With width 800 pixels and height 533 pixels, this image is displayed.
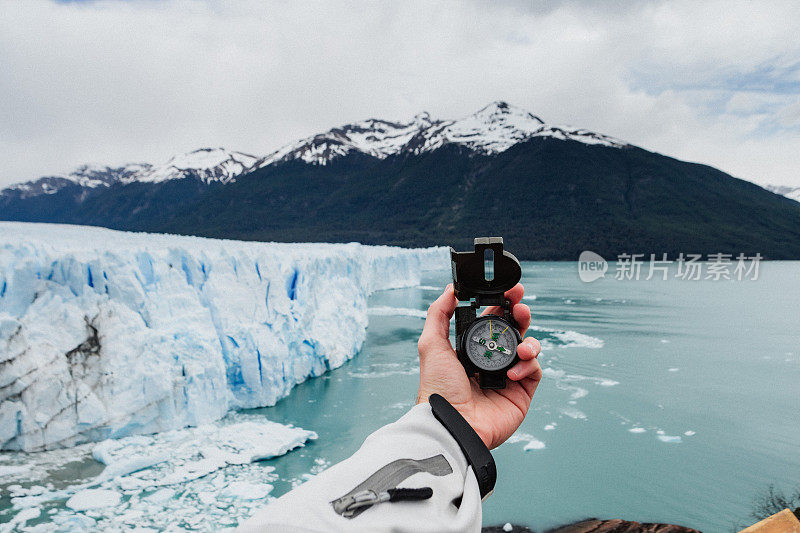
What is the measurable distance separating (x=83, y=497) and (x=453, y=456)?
5307 mm

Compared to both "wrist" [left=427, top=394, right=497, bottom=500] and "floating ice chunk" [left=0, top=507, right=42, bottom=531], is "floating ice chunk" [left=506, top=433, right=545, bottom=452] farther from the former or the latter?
"wrist" [left=427, top=394, right=497, bottom=500]

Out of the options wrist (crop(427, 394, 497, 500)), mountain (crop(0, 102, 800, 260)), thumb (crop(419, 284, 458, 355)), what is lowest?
wrist (crop(427, 394, 497, 500))

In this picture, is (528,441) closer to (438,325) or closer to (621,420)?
(621,420)

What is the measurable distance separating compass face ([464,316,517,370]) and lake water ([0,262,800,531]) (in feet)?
13.9

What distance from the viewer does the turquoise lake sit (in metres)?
5.41

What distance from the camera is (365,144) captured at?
12494 centimetres

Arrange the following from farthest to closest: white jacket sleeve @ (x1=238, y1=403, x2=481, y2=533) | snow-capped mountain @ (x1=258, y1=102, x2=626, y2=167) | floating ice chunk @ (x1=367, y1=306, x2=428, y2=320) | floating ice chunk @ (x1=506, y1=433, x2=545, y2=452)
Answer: snow-capped mountain @ (x1=258, y1=102, x2=626, y2=167) → floating ice chunk @ (x1=367, y1=306, x2=428, y2=320) → floating ice chunk @ (x1=506, y1=433, x2=545, y2=452) → white jacket sleeve @ (x1=238, y1=403, x2=481, y2=533)

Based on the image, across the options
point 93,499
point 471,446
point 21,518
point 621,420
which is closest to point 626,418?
point 621,420

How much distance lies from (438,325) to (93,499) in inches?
199

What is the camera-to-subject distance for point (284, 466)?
5.84 metres

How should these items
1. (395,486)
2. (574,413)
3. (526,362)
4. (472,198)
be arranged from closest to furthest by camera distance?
(395,486) → (526,362) → (574,413) → (472,198)

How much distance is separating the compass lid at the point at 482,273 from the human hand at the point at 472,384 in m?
0.05

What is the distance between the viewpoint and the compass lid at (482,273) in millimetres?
1587

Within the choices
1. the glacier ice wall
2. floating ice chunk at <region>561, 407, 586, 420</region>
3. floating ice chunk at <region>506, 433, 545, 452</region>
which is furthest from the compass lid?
floating ice chunk at <region>561, 407, 586, 420</region>
